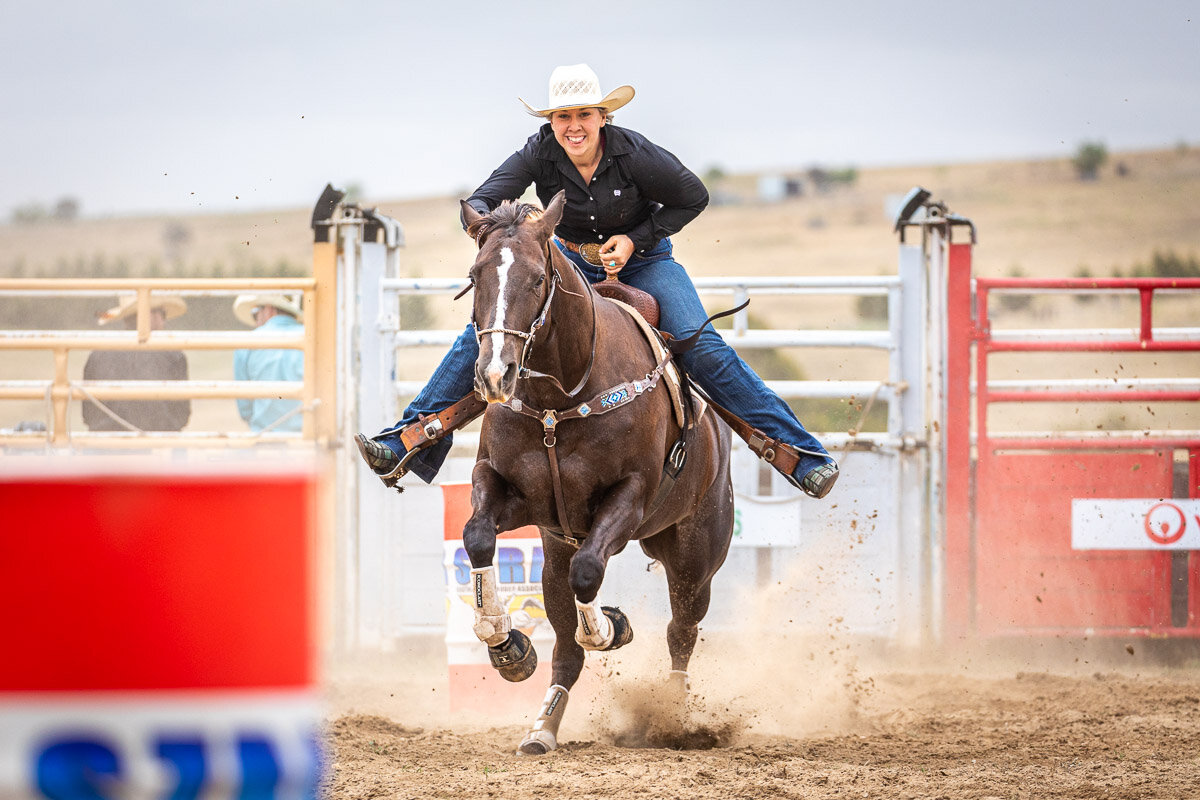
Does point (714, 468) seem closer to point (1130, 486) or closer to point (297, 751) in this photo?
point (1130, 486)

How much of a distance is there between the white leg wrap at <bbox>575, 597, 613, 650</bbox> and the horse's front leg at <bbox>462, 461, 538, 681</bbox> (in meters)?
0.25

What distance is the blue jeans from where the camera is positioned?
17.5 feet

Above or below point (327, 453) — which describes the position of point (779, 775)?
below

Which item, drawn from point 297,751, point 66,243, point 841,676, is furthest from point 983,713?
point 66,243

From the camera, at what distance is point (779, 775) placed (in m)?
4.74

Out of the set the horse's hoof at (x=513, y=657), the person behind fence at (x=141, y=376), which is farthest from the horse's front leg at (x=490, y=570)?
the person behind fence at (x=141, y=376)

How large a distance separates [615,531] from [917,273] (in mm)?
4132

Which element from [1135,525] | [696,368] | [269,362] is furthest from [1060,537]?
[269,362]

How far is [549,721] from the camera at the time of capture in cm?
546

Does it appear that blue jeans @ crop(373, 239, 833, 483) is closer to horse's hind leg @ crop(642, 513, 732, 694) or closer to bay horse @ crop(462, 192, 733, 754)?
bay horse @ crop(462, 192, 733, 754)

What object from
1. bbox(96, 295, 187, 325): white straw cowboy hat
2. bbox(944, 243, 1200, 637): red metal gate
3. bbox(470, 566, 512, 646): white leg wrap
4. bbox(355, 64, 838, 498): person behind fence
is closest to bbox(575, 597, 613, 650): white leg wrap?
bbox(470, 566, 512, 646): white leg wrap

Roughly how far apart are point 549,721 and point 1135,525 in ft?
14.6

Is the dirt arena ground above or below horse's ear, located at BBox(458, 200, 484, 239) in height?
below

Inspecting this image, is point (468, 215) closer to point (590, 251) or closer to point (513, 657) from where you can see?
point (590, 251)
